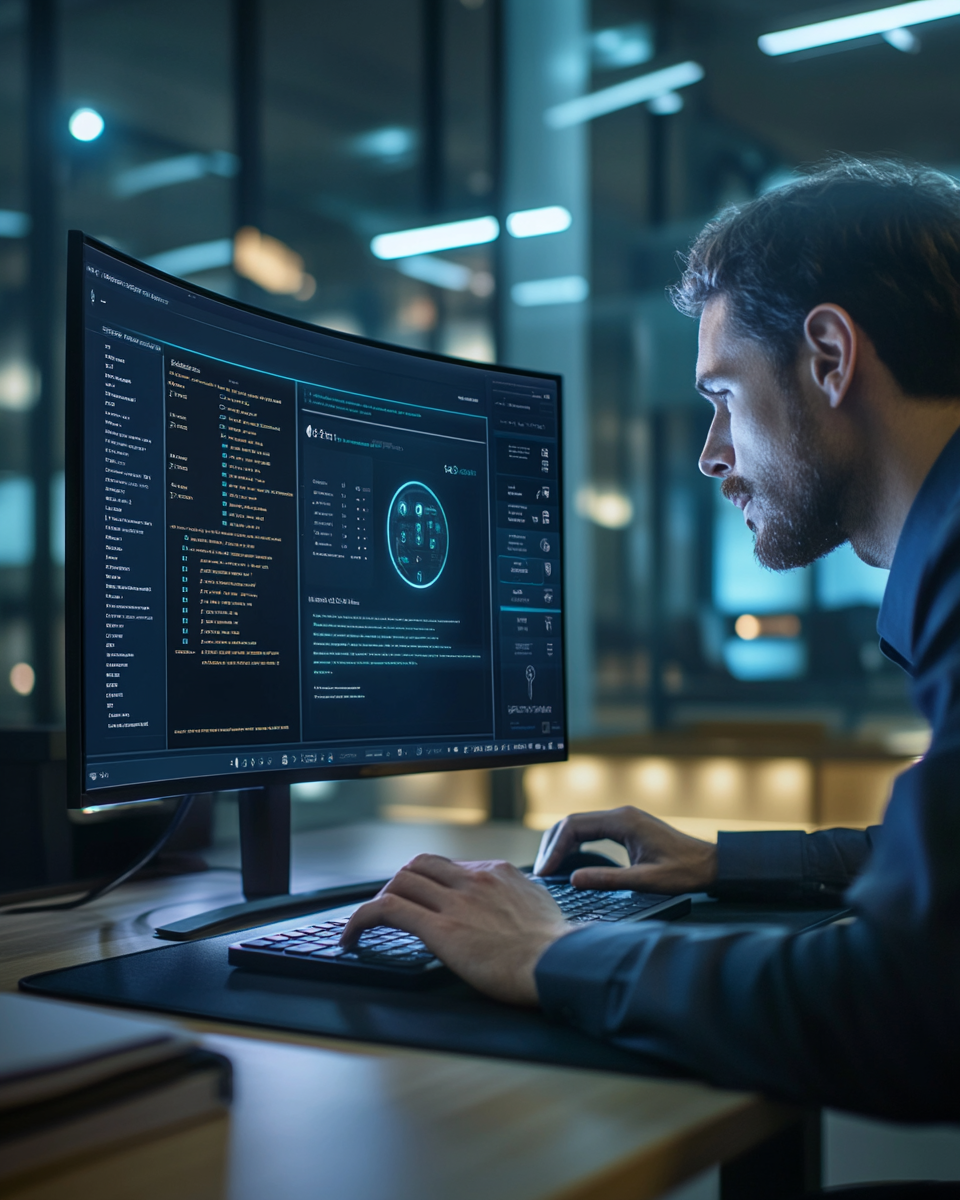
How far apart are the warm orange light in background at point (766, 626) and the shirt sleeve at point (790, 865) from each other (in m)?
4.55

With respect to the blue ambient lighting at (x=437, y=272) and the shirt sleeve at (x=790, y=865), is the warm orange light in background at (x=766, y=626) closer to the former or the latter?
the blue ambient lighting at (x=437, y=272)

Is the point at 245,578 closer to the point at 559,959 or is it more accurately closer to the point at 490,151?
the point at 559,959

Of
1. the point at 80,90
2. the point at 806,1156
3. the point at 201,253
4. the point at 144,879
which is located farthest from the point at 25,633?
the point at 806,1156

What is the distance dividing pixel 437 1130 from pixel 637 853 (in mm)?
624

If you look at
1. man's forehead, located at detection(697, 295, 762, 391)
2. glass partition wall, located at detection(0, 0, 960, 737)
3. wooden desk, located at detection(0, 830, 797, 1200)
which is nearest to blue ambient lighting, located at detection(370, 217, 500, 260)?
glass partition wall, located at detection(0, 0, 960, 737)

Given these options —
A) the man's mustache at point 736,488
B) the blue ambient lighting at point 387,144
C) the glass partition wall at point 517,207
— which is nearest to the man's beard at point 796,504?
the man's mustache at point 736,488

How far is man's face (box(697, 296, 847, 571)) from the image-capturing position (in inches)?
40.1

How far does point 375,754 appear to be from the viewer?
45.1 inches

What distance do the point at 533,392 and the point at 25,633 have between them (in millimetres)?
2659

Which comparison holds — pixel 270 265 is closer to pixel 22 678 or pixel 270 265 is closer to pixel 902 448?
pixel 22 678

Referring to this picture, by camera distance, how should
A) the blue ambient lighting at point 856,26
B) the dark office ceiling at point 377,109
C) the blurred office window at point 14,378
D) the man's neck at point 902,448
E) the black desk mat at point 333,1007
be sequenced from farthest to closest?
the blue ambient lighting at point 856,26
the dark office ceiling at point 377,109
the blurred office window at point 14,378
the man's neck at point 902,448
the black desk mat at point 333,1007

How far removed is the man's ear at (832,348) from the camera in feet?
3.15

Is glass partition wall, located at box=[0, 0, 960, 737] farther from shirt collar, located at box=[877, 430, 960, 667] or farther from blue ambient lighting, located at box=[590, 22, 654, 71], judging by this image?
shirt collar, located at box=[877, 430, 960, 667]

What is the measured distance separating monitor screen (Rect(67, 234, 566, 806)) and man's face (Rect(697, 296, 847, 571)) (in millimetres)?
269
